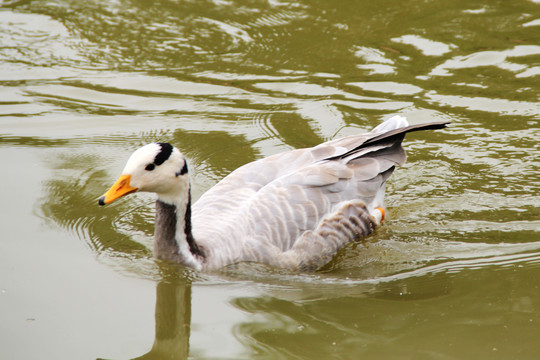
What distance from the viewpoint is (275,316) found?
6.09 metres

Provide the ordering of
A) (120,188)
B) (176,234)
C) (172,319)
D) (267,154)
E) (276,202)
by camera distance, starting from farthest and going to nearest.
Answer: (267,154) < (276,202) < (176,234) < (120,188) < (172,319)

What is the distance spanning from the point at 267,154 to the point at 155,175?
282 centimetres

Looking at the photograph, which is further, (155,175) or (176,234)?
(176,234)

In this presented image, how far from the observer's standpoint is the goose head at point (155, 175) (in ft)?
20.7

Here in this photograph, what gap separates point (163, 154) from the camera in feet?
21.2

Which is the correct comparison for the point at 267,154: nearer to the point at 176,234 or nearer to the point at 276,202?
the point at 276,202

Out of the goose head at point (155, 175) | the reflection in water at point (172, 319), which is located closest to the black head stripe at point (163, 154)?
the goose head at point (155, 175)

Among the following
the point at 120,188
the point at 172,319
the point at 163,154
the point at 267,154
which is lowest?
the point at 172,319

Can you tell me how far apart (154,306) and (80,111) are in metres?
4.38

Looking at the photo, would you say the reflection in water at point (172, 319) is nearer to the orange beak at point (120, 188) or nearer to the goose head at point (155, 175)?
the goose head at point (155, 175)

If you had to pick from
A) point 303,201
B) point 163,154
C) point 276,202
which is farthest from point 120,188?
point 303,201

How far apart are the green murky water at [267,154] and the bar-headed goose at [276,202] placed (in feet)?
0.67

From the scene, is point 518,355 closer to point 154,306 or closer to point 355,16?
point 154,306

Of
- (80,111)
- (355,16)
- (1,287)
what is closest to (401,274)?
(1,287)
